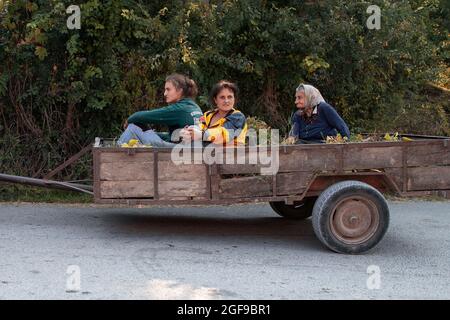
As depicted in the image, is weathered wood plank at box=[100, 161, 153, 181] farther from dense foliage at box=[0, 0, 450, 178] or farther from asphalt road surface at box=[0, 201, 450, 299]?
dense foliage at box=[0, 0, 450, 178]

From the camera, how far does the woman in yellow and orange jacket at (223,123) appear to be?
6.14 meters

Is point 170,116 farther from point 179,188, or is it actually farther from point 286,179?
point 286,179

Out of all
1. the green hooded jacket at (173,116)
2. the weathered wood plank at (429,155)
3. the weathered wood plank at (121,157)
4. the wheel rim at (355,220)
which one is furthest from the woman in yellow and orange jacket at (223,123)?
the weathered wood plank at (429,155)

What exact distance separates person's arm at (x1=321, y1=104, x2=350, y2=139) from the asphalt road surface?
1.11 metres

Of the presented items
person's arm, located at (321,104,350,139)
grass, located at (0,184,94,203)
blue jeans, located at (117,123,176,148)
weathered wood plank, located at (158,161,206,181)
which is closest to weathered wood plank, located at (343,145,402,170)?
person's arm, located at (321,104,350,139)

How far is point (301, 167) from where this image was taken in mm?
6105

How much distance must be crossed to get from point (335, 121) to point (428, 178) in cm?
107

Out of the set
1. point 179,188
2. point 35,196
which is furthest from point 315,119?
point 35,196

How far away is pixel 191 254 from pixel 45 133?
4605 millimetres

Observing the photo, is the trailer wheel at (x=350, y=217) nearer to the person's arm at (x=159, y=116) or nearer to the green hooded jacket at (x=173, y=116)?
the green hooded jacket at (x=173, y=116)

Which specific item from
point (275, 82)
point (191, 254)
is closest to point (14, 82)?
point (275, 82)

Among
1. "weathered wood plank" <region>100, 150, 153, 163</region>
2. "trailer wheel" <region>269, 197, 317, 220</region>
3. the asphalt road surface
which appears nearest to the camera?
the asphalt road surface

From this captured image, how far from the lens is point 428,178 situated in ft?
20.7

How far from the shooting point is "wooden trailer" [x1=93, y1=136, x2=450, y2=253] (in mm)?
5973
